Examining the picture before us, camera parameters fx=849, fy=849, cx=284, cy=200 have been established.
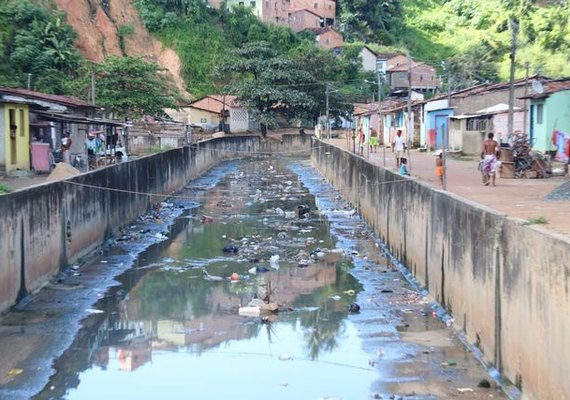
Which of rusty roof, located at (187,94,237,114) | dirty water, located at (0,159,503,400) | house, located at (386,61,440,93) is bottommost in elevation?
dirty water, located at (0,159,503,400)

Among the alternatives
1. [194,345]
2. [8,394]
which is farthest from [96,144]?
[8,394]

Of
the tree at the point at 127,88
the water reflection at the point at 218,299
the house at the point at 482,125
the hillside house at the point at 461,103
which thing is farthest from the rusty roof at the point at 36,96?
the hillside house at the point at 461,103

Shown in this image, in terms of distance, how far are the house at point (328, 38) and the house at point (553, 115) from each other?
6506 centimetres

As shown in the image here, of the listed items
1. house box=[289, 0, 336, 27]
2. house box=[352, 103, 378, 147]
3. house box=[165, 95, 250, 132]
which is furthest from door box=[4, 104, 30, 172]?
house box=[289, 0, 336, 27]

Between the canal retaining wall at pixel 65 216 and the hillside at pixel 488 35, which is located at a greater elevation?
the hillside at pixel 488 35

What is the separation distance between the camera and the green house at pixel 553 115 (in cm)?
3031

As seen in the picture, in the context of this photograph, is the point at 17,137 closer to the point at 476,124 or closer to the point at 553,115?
the point at 553,115

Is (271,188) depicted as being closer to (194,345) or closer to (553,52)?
(194,345)

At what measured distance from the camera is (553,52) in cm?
6800

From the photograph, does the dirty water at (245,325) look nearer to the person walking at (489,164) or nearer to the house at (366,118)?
the person walking at (489,164)

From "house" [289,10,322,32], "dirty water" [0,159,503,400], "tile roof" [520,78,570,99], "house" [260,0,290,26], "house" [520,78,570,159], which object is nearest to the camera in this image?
"dirty water" [0,159,503,400]

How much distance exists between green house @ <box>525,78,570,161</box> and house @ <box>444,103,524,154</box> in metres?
2.69

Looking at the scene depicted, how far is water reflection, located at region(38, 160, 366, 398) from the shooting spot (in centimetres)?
1143

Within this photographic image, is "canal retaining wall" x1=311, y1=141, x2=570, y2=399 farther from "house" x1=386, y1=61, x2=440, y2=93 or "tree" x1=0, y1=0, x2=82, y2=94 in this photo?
"house" x1=386, y1=61, x2=440, y2=93
